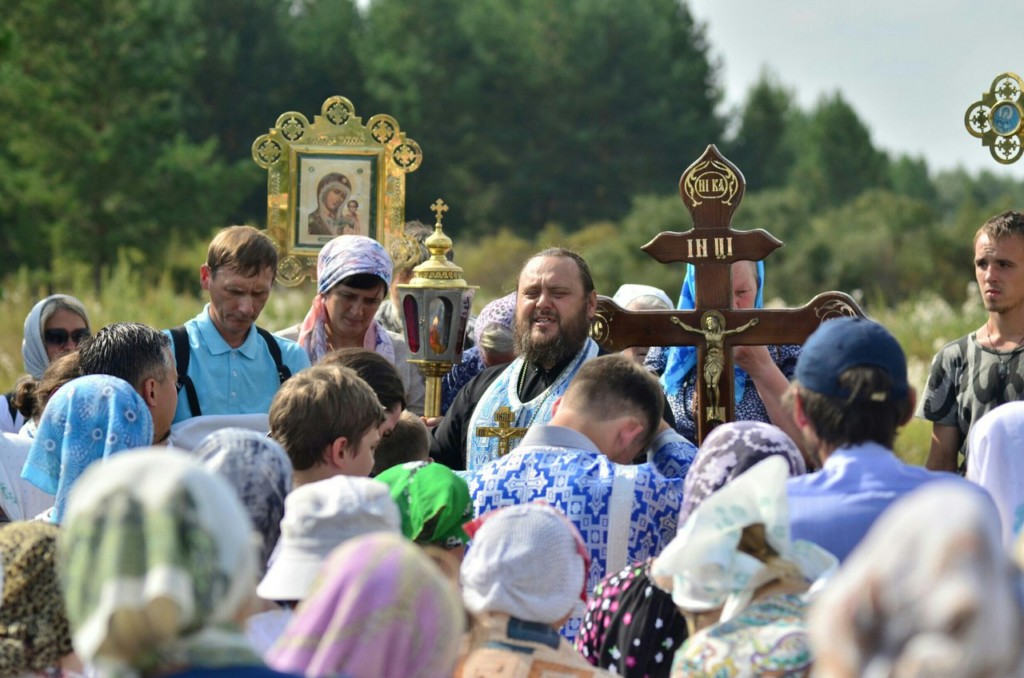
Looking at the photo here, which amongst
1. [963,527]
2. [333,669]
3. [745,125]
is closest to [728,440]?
[333,669]

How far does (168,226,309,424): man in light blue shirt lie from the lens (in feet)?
18.7

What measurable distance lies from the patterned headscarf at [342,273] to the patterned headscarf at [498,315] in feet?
1.36

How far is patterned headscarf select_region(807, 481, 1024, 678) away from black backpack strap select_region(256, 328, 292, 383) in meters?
3.96

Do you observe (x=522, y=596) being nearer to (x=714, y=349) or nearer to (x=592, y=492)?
(x=592, y=492)

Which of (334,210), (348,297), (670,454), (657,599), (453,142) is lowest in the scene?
(657,599)

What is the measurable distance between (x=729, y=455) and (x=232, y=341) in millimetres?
2662

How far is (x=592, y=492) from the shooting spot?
4.40 metres

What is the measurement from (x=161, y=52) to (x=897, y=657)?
2922 cm

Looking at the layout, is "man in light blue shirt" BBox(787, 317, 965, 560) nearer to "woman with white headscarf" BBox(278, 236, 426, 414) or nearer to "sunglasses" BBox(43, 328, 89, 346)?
"woman with white headscarf" BBox(278, 236, 426, 414)

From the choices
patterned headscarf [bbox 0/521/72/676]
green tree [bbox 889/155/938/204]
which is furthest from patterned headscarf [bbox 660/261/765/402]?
green tree [bbox 889/155/938/204]

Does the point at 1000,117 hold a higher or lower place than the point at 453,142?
lower

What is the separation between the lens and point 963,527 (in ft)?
6.51

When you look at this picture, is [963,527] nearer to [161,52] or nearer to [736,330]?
[736,330]

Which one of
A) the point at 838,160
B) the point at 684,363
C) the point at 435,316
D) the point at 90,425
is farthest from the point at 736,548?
the point at 838,160
